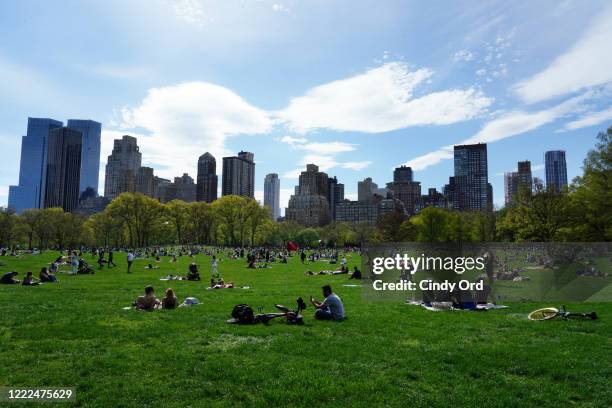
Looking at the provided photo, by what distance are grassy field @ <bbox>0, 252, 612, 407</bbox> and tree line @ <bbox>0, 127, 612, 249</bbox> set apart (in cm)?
3044

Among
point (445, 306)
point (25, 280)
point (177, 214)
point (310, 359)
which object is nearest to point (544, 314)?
point (445, 306)

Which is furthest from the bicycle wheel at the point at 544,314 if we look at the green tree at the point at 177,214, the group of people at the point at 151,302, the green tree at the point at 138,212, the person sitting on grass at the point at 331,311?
the green tree at the point at 177,214

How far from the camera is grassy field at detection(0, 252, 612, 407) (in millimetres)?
6707

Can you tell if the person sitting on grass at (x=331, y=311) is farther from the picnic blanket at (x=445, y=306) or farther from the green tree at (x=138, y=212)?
the green tree at (x=138, y=212)

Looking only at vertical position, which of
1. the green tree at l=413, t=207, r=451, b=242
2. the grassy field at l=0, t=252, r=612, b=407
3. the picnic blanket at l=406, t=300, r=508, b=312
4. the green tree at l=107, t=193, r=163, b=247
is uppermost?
the green tree at l=107, t=193, r=163, b=247

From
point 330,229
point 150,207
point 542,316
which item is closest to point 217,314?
point 542,316

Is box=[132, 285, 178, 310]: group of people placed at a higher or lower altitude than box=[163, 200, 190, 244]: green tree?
lower

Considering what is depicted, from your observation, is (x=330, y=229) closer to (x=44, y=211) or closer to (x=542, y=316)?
(x=44, y=211)

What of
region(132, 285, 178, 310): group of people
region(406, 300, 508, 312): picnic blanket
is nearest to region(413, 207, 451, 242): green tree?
region(406, 300, 508, 312): picnic blanket

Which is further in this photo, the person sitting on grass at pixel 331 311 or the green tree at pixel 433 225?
the green tree at pixel 433 225

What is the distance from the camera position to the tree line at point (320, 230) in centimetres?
3881

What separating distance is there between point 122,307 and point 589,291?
814 inches

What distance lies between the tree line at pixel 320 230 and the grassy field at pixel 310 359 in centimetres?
3044

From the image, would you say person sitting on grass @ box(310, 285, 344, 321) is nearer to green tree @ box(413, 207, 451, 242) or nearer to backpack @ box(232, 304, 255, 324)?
backpack @ box(232, 304, 255, 324)
